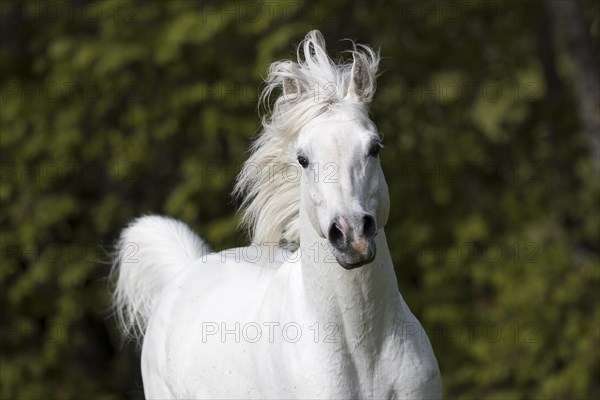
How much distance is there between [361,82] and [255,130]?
22.1ft

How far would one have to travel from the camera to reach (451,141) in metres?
11.8

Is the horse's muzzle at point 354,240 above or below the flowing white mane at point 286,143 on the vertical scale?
below

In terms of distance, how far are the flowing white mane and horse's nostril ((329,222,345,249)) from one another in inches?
24.4

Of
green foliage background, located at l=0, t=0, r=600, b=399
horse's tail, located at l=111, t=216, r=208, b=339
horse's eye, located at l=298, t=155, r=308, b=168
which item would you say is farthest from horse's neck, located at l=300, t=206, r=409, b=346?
green foliage background, located at l=0, t=0, r=600, b=399

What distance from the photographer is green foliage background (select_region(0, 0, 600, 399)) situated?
10953mm

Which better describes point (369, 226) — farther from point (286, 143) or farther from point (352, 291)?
point (286, 143)

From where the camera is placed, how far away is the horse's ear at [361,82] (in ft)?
13.4

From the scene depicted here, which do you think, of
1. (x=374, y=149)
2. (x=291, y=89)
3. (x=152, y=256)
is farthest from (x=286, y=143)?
(x=152, y=256)

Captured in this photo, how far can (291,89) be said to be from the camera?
4.21 m

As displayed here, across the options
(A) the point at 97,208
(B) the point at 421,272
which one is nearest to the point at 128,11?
(A) the point at 97,208

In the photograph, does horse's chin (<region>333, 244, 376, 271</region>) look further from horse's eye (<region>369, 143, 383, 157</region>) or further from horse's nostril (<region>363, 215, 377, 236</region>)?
horse's eye (<region>369, 143, 383, 157</region>)

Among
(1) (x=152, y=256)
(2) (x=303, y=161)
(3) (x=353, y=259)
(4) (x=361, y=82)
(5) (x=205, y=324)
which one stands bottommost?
(5) (x=205, y=324)

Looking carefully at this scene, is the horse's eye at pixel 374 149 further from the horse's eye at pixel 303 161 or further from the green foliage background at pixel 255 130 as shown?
the green foliage background at pixel 255 130

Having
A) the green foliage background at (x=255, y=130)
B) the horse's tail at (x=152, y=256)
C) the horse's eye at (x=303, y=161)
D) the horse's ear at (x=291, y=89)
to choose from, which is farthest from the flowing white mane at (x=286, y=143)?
the green foliage background at (x=255, y=130)
